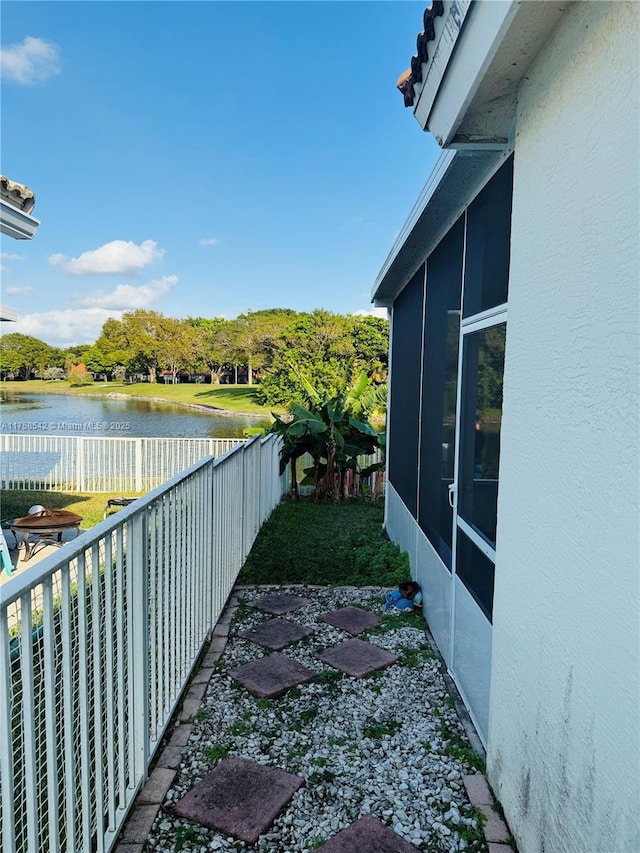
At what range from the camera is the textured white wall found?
138 cm

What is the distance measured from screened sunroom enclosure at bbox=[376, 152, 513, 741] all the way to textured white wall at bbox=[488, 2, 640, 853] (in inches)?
23.0

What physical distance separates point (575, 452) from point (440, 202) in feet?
8.30

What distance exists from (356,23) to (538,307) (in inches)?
392

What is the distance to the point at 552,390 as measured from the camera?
1.91 metres

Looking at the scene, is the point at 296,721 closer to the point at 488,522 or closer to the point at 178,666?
the point at 178,666

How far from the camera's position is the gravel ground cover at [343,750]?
2.31m

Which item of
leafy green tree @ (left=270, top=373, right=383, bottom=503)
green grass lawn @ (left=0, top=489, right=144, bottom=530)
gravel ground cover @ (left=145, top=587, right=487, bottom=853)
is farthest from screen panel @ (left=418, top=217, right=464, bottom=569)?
green grass lawn @ (left=0, top=489, right=144, bottom=530)

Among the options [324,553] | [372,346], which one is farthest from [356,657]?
[372,346]

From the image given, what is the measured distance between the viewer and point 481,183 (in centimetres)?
319

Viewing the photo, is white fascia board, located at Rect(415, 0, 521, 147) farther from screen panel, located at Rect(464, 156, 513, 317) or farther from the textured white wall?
screen panel, located at Rect(464, 156, 513, 317)

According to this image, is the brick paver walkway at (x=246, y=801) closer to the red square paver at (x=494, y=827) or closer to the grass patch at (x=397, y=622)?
the red square paver at (x=494, y=827)

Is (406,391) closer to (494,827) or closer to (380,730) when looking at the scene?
(380,730)

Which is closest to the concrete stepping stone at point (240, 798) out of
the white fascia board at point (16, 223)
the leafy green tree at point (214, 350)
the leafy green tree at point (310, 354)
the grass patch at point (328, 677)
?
the grass patch at point (328, 677)

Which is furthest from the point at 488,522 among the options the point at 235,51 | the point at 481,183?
the point at 235,51
